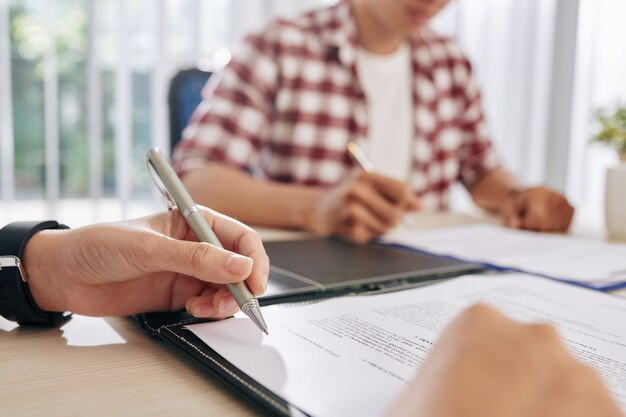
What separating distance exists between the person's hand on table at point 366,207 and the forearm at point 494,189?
1.43 ft

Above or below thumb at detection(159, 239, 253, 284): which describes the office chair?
above

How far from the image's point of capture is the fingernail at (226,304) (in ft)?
1.32

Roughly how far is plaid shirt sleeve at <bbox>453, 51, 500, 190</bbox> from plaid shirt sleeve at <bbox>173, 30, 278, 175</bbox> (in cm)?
57

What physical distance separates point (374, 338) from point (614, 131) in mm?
717

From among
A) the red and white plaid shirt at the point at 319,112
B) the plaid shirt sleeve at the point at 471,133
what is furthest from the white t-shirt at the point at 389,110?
the plaid shirt sleeve at the point at 471,133

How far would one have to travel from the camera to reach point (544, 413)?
21 cm

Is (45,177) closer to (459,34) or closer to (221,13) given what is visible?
(221,13)

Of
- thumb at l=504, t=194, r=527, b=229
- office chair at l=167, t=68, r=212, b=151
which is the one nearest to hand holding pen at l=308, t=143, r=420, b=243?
thumb at l=504, t=194, r=527, b=229

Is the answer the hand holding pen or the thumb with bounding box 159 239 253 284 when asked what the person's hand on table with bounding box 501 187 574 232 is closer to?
the hand holding pen

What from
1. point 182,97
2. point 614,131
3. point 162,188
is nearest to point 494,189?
point 614,131

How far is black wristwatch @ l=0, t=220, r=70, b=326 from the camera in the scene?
41 centimetres

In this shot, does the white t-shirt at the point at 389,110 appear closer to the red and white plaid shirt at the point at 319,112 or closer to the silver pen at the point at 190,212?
the red and white plaid shirt at the point at 319,112

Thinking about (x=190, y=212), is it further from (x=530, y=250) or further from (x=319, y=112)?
(x=319, y=112)

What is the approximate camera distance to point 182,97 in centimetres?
138
